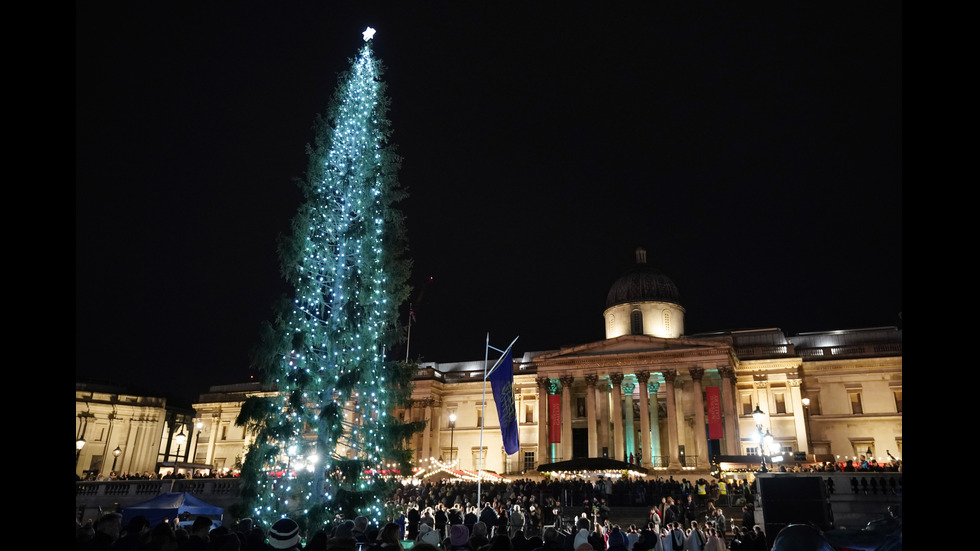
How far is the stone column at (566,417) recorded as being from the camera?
53.1 metres

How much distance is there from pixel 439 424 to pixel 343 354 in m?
47.9

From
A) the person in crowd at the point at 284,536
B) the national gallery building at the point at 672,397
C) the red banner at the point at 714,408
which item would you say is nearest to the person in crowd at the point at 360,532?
the person in crowd at the point at 284,536

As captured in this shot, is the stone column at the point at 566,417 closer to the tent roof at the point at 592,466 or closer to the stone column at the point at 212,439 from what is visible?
the tent roof at the point at 592,466

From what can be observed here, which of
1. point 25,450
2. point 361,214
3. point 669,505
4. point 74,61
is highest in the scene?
point 361,214

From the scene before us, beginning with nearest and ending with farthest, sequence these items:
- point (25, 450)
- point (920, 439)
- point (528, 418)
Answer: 1. point (920, 439)
2. point (25, 450)
3. point (528, 418)

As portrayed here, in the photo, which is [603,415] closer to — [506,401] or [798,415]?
[798,415]

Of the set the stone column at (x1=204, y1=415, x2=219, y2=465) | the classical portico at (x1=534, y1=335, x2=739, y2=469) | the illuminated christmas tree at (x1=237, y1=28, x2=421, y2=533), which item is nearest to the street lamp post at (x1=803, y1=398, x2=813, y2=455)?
the classical portico at (x1=534, y1=335, x2=739, y2=469)

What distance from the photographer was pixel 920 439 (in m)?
2.82

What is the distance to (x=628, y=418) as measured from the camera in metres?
55.4

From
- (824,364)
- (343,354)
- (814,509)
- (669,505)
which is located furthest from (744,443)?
(343,354)

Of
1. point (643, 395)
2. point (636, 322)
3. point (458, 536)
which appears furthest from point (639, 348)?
point (458, 536)

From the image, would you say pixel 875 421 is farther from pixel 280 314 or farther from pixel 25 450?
pixel 25 450

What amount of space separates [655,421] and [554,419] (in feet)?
29.4

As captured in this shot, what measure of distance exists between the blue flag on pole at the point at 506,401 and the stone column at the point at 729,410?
107ft
